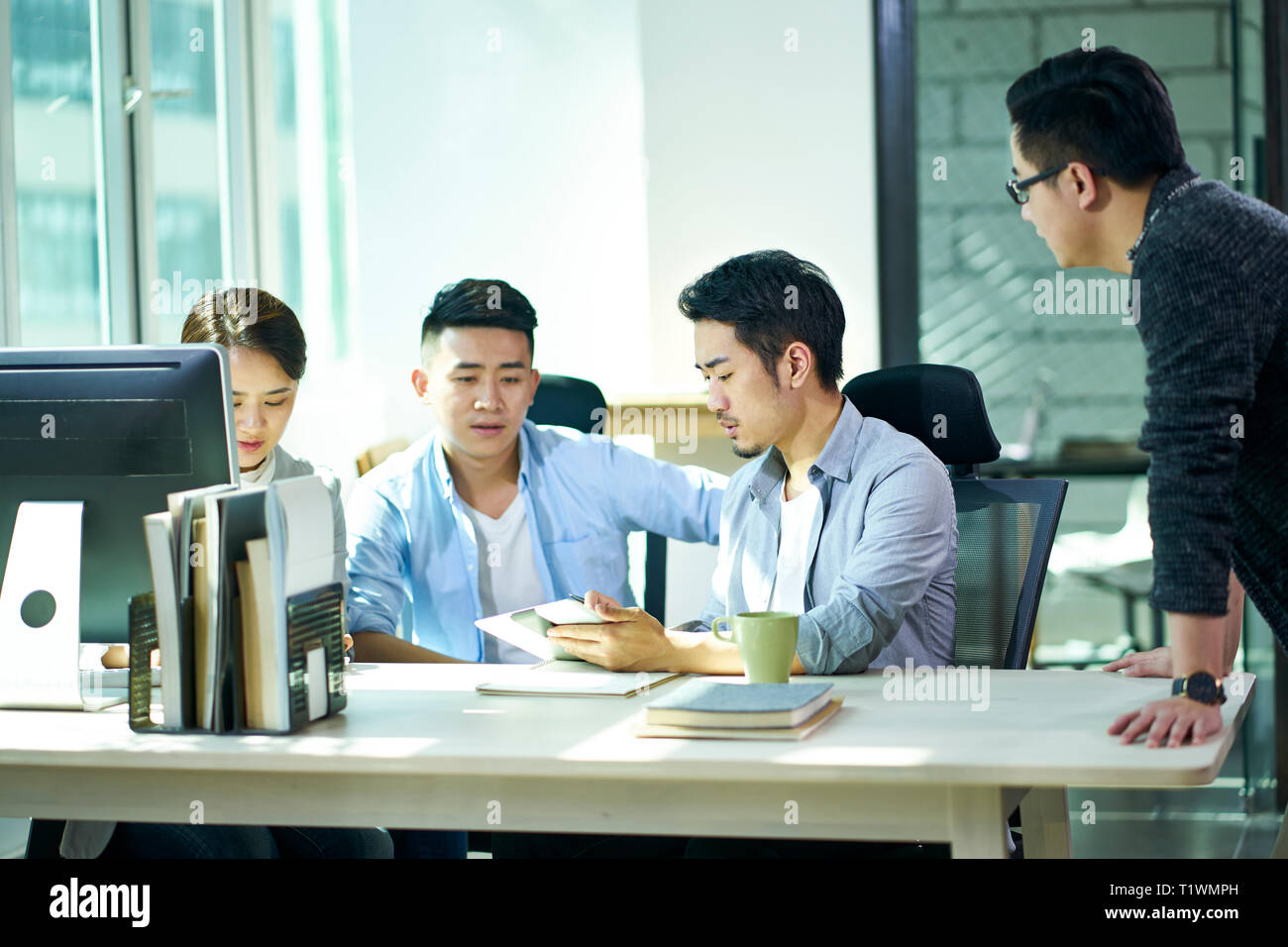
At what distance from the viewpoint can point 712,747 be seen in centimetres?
132

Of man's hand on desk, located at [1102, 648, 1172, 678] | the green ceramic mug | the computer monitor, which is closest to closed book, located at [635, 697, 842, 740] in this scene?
the green ceramic mug

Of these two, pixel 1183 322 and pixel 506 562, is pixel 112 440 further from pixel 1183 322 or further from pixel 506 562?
pixel 1183 322

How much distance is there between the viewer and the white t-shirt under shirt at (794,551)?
6.36 ft

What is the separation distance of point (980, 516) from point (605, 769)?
3.41 feet

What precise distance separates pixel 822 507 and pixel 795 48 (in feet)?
6.40

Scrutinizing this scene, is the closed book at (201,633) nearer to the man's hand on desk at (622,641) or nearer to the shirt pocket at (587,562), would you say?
the man's hand on desk at (622,641)

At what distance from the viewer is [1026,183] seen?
1.54m

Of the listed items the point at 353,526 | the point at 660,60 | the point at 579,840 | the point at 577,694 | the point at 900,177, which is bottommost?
the point at 579,840

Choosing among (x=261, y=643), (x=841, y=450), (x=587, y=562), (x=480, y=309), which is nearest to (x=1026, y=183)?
(x=841, y=450)

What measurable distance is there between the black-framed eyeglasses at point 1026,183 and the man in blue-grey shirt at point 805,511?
Result: 0.43 m

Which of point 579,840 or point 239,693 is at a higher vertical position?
point 239,693
